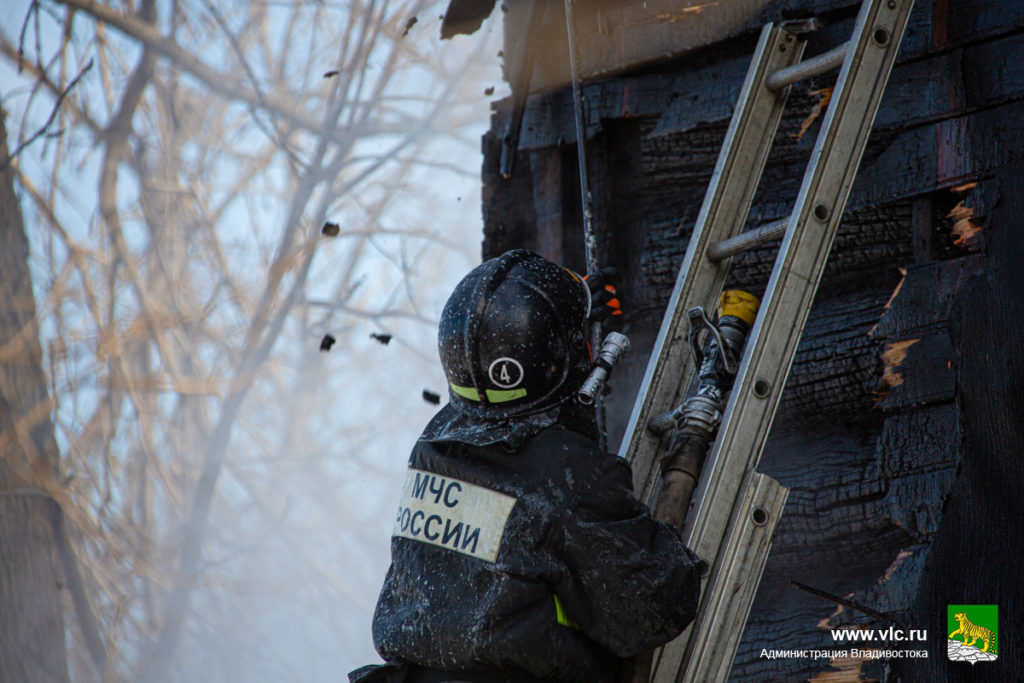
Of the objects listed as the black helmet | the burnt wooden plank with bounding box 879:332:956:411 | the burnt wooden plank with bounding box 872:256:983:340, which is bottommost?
the black helmet

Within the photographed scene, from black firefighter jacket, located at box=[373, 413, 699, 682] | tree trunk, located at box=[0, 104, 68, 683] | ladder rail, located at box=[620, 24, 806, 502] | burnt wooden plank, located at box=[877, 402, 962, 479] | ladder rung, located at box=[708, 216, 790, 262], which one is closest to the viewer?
black firefighter jacket, located at box=[373, 413, 699, 682]

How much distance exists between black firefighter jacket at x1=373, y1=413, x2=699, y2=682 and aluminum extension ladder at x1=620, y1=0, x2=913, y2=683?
0.66ft

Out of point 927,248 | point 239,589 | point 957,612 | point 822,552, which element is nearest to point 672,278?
point 927,248

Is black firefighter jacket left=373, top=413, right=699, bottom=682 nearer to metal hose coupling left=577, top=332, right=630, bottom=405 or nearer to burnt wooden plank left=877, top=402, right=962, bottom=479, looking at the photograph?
metal hose coupling left=577, top=332, right=630, bottom=405

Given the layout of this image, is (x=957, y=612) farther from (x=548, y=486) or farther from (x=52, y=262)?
(x=52, y=262)

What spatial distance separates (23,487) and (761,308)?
19.5 ft

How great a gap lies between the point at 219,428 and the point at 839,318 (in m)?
7.89

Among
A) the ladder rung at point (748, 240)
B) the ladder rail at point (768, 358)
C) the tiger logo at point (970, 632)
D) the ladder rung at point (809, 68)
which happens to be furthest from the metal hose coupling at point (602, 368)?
the tiger logo at point (970, 632)

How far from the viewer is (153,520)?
33.7ft

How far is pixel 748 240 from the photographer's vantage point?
2.26 m

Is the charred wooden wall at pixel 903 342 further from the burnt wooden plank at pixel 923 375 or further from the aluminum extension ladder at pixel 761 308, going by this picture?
the aluminum extension ladder at pixel 761 308

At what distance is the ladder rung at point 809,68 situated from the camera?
2.21 metres

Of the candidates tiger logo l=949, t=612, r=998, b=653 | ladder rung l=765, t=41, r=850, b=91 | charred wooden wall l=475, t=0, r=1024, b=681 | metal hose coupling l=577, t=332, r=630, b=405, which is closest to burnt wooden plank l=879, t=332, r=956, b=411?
charred wooden wall l=475, t=0, r=1024, b=681

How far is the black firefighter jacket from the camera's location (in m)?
1.68
